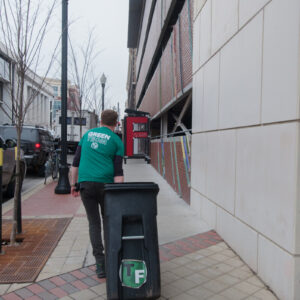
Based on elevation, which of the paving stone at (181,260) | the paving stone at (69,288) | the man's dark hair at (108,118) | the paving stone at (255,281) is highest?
the man's dark hair at (108,118)

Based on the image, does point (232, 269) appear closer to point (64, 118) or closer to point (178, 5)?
point (64, 118)

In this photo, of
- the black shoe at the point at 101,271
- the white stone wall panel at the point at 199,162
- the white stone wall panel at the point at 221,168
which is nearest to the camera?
the black shoe at the point at 101,271

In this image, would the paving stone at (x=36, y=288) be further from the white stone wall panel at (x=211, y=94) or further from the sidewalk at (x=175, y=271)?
the white stone wall panel at (x=211, y=94)

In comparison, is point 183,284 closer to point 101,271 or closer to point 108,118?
point 101,271

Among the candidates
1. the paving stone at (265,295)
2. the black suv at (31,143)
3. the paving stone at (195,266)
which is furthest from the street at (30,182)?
the paving stone at (265,295)

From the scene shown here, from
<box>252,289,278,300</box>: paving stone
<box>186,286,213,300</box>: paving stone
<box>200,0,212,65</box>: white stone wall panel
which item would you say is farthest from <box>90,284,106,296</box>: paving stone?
<box>200,0,212,65</box>: white stone wall panel

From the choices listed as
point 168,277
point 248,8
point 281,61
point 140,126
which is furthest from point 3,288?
point 140,126

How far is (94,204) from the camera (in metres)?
3.54

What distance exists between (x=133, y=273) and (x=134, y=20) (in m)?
32.7

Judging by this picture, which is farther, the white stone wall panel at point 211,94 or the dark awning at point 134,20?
the dark awning at point 134,20

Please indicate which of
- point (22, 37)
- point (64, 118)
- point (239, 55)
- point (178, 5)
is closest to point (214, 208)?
point (239, 55)

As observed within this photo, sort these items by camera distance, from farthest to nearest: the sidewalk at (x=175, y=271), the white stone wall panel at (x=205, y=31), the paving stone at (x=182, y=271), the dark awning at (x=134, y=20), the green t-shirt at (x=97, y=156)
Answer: the dark awning at (x=134, y=20) → the white stone wall panel at (x=205, y=31) → the paving stone at (x=182, y=271) → the green t-shirt at (x=97, y=156) → the sidewalk at (x=175, y=271)

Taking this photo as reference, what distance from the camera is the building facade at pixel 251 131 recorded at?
118 inches

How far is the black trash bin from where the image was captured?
2.84 m
